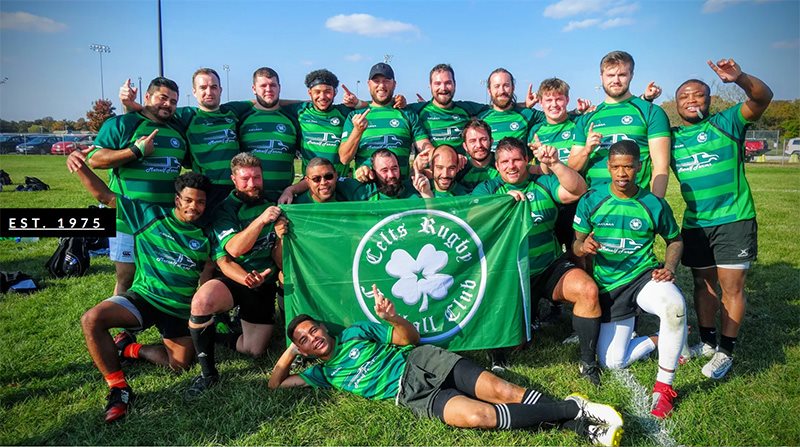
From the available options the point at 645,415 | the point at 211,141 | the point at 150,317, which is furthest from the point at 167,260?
the point at 645,415

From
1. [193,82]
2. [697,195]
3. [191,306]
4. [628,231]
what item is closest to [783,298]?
[697,195]

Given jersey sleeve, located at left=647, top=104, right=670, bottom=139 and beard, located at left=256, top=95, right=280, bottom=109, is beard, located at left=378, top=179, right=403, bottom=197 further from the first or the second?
jersey sleeve, located at left=647, top=104, right=670, bottom=139

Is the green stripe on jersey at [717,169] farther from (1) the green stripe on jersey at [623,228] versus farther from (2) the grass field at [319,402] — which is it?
(2) the grass field at [319,402]

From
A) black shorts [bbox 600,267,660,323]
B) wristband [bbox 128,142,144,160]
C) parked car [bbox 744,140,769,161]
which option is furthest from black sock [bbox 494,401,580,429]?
parked car [bbox 744,140,769,161]

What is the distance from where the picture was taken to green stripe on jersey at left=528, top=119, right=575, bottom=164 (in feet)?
18.1

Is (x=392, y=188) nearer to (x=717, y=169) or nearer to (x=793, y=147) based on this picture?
(x=717, y=169)

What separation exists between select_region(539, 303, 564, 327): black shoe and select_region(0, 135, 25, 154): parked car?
51091 mm

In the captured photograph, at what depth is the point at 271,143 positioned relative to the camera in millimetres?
5836

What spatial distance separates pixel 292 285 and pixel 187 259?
95cm

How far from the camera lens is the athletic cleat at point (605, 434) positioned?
139 inches

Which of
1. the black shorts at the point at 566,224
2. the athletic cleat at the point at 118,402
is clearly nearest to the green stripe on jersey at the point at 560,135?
the black shorts at the point at 566,224

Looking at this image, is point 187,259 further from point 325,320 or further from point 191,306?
point 325,320

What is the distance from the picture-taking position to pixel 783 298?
6.78 metres

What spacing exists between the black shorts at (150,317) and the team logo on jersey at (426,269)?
63.9 inches
